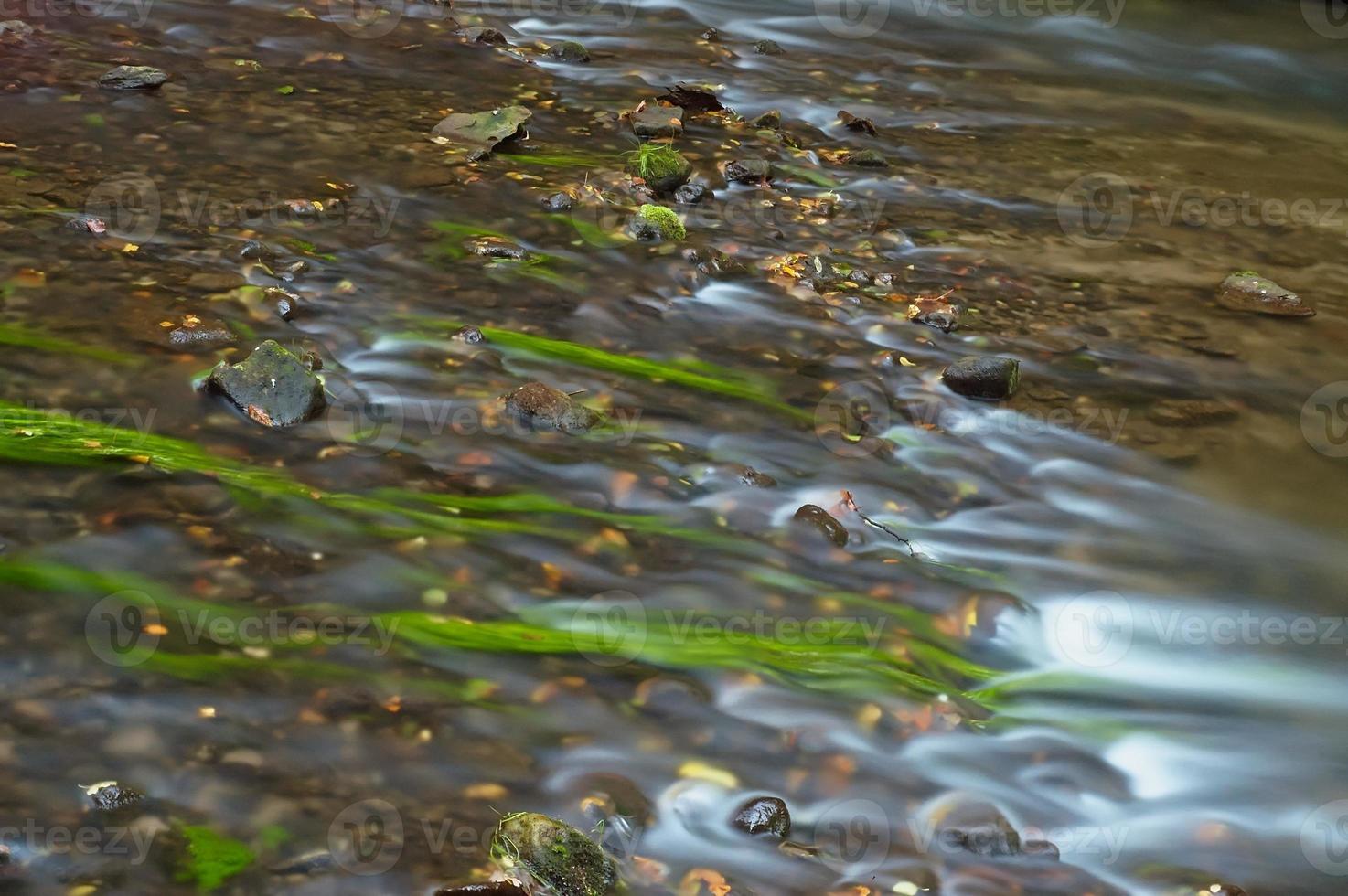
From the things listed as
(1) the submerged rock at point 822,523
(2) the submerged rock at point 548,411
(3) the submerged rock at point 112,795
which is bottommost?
(3) the submerged rock at point 112,795

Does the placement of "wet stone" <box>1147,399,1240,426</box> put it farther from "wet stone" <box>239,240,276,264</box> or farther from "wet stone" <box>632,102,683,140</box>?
"wet stone" <box>239,240,276,264</box>

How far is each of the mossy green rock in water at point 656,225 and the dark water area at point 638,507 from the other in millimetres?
87

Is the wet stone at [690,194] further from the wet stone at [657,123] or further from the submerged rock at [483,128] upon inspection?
the submerged rock at [483,128]

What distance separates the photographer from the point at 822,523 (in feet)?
13.3

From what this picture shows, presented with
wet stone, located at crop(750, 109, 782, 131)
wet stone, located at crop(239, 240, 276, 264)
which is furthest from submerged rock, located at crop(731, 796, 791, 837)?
wet stone, located at crop(750, 109, 782, 131)

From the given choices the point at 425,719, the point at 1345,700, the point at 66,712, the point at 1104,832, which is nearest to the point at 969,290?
the point at 1345,700

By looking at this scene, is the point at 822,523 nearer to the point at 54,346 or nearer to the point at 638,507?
the point at 638,507

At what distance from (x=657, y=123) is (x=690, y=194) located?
0.97 meters

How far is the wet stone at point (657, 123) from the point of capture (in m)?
7.16

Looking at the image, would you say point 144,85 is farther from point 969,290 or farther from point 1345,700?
point 1345,700

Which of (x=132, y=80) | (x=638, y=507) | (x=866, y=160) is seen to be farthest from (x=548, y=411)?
(x=132, y=80)

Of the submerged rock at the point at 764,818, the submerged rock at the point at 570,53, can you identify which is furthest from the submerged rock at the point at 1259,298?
the submerged rock at the point at 570,53

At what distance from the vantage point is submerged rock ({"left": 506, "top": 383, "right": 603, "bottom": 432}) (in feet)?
14.3

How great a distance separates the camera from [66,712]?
112 inches
